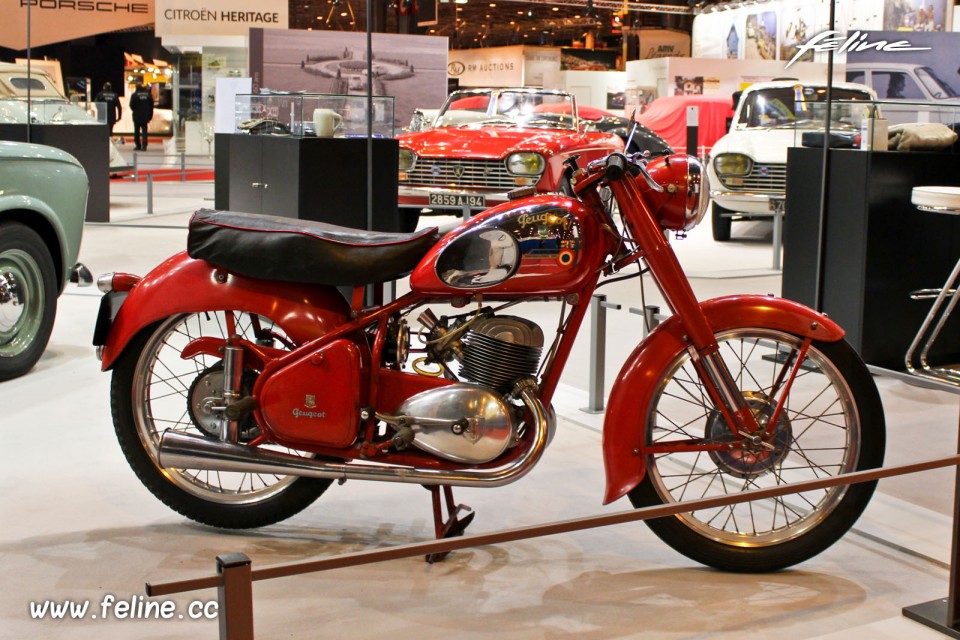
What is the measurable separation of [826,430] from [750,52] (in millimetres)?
15682

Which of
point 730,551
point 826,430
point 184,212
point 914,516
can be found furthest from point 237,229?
point 184,212

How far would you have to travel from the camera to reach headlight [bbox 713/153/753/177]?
8836 mm

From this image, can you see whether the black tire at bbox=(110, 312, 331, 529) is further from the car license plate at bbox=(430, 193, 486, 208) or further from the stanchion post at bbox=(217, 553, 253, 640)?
the car license plate at bbox=(430, 193, 486, 208)

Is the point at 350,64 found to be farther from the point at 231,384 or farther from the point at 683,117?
the point at 231,384

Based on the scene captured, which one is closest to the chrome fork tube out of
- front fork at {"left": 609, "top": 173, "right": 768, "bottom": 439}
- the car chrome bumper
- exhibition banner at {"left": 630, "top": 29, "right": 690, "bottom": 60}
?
front fork at {"left": 609, "top": 173, "right": 768, "bottom": 439}

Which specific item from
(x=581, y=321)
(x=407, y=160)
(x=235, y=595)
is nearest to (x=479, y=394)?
(x=581, y=321)

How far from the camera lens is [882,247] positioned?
5238 mm

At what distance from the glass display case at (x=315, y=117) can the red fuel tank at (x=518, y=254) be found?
142 inches

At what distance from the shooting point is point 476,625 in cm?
263

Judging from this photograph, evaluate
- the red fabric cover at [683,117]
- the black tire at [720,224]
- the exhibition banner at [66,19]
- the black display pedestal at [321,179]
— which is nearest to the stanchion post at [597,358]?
the black display pedestal at [321,179]

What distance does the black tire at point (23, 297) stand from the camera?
4816 millimetres

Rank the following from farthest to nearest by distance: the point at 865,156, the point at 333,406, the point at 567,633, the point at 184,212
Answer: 1. the point at 184,212
2. the point at 865,156
3. the point at 333,406
4. the point at 567,633

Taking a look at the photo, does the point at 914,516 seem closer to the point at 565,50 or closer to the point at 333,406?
the point at 333,406

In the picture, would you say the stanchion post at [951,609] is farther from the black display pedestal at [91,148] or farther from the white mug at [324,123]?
the black display pedestal at [91,148]
